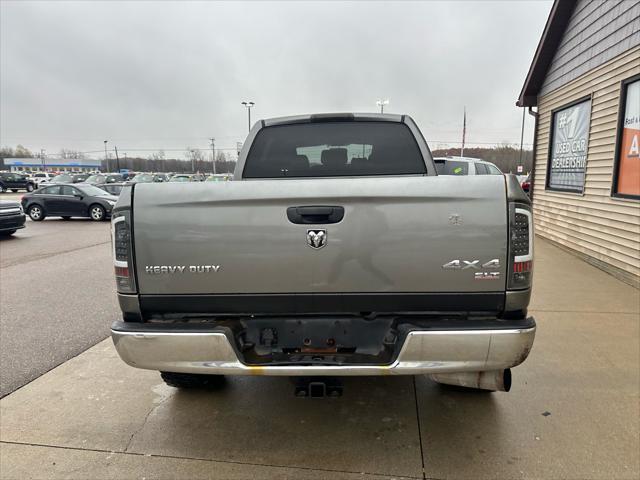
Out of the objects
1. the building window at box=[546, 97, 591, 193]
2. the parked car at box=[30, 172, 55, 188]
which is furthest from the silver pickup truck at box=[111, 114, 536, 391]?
the parked car at box=[30, 172, 55, 188]

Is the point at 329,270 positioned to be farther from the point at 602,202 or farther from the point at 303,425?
the point at 602,202

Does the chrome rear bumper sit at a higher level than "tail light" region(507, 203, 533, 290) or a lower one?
lower

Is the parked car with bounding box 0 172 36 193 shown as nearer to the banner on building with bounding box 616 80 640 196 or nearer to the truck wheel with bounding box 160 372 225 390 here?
the truck wheel with bounding box 160 372 225 390

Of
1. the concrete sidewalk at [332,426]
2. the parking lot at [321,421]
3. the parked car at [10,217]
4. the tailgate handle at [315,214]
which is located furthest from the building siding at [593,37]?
the parked car at [10,217]

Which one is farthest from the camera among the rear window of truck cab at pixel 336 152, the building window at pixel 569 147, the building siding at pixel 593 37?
the building window at pixel 569 147

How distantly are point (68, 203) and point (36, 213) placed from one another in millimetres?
1436

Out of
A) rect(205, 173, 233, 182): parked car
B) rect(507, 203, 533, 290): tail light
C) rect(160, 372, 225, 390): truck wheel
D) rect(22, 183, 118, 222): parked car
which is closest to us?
rect(507, 203, 533, 290): tail light

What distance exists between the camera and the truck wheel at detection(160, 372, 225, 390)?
123 inches

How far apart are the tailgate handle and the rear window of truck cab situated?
1470 mm

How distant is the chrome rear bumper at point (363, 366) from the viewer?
2178mm

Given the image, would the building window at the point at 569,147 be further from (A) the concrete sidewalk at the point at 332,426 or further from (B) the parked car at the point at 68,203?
(B) the parked car at the point at 68,203

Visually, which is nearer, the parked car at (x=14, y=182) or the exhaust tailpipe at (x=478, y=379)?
the exhaust tailpipe at (x=478, y=379)

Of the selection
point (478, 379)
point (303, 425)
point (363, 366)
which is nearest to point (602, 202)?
point (478, 379)

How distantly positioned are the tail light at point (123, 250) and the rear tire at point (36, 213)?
16967 millimetres
